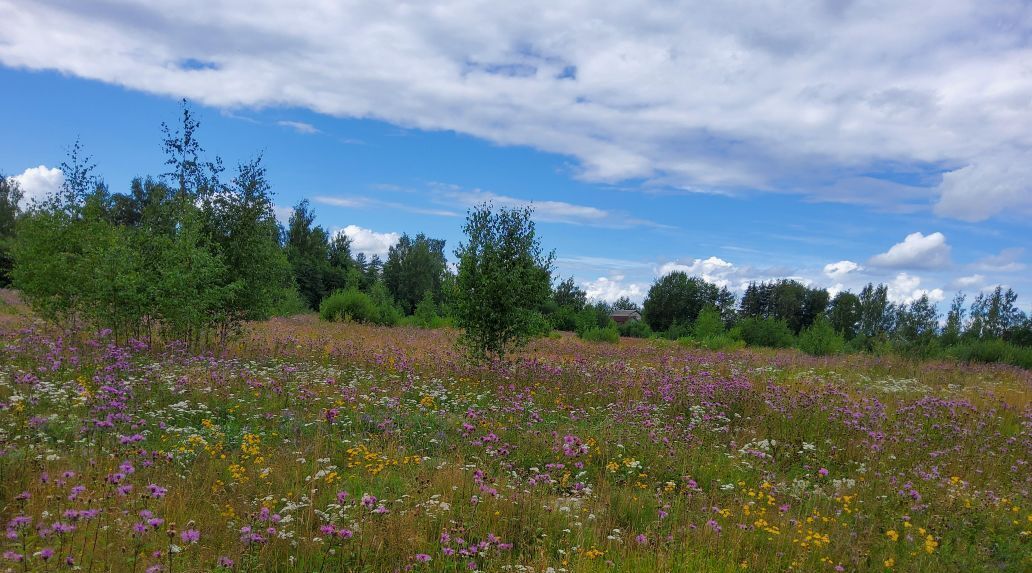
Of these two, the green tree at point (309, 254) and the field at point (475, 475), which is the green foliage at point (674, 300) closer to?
the green tree at point (309, 254)

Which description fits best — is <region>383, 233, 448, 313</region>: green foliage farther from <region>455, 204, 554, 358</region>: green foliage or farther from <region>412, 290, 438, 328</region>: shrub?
<region>455, 204, 554, 358</region>: green foliage

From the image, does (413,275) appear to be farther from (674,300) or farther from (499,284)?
(499,284)

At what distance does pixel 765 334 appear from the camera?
3981cm

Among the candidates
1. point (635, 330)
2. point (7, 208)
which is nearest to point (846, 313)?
point (635, 330)

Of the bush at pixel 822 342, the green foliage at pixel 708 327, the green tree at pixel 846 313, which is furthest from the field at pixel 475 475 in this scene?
the green tree at pixel 846 313

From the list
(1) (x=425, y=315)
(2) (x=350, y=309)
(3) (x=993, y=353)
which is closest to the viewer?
(3) (x=993, y=353)

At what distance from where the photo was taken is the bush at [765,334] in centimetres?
3950

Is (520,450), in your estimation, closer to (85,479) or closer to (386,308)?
(85,479)

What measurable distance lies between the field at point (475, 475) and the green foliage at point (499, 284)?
8.93 ft

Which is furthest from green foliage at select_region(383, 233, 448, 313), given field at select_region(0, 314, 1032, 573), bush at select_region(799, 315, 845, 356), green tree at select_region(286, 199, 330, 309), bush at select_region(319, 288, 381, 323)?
field at select_region(0, 314, 1032, 573)

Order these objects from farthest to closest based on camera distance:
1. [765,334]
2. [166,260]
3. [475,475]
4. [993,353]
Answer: [765,334] → [993,353] → [166,260] → [475,475]

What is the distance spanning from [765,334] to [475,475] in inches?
1565

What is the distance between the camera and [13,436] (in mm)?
5695

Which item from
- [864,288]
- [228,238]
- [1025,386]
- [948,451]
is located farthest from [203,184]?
[864,288]
